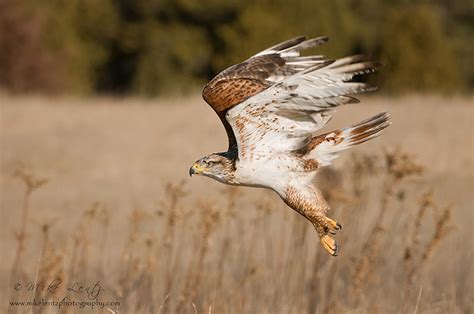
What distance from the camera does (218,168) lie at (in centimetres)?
Answer: 458

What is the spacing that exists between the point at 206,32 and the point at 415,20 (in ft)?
29.8

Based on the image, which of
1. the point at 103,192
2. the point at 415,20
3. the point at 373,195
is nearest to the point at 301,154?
the point at 373,195

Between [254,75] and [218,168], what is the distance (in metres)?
0.67

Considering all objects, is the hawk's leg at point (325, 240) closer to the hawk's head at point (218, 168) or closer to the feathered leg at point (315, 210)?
the feathered leg at point (315, 210)

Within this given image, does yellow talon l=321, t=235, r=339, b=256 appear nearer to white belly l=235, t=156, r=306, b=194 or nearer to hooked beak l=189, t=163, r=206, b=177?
white belly l=235, t=156, r=306, b=194

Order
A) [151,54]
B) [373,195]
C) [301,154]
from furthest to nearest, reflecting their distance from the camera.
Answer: [151,54] → [373,195] → [301,154]

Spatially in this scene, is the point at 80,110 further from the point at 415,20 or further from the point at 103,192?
the point at 415,20

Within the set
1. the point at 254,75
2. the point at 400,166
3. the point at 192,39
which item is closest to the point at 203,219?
the point at 254,75

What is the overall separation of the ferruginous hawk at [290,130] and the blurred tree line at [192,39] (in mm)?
23155

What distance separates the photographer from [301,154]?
15.4 feet

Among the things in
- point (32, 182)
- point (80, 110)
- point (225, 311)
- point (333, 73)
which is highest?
point (80, 110)

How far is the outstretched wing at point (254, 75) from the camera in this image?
478 cm

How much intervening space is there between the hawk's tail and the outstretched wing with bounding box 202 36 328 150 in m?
0.39

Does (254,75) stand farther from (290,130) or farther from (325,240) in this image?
(325,240)
